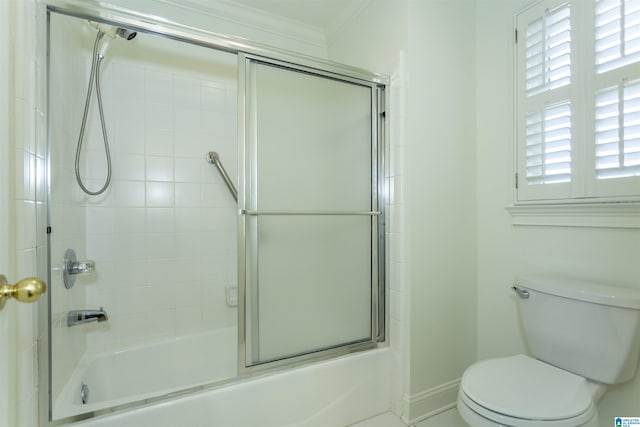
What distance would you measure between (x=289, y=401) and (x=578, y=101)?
1838 millimetres

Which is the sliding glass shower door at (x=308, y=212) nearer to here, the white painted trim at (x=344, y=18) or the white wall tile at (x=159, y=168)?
the white painted trim at (x=344, y=18)

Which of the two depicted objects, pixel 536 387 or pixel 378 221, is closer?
pixel 536 387

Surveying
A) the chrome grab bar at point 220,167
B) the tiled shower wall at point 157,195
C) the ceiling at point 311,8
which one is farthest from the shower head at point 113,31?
the ceiling at point 311,8

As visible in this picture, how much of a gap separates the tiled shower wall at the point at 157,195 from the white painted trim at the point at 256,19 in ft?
0.85

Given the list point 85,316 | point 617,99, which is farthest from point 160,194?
point 617,99

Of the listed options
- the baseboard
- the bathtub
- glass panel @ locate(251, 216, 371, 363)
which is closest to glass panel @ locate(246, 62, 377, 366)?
glass panel @ locate(251, 216, 371, 363)

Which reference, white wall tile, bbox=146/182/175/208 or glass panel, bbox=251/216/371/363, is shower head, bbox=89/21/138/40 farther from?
glass panel, bbox=251/216/371/363

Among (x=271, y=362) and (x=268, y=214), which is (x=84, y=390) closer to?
(x=271, y=362)

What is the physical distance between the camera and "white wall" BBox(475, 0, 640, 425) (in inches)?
54.3

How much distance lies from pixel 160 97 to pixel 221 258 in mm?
1051

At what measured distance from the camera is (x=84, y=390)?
1.27 meters

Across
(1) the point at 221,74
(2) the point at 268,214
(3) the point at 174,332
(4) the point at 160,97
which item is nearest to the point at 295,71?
(2) the point at 268,214

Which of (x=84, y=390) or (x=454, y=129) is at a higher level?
(x=454, y=129)

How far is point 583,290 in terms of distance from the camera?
1125mm
